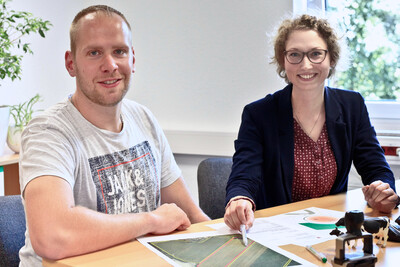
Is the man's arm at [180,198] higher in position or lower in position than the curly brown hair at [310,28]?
lower

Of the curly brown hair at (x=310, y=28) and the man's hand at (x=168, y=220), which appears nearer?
the man's hand at (x=168, y=220)

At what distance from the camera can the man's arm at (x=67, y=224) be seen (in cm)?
130

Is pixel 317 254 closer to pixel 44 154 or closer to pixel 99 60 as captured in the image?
pixel 44 154

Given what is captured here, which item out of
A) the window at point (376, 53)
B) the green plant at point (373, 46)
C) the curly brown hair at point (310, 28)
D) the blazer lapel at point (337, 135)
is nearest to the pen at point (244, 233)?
the blazer lapel at point (337, 135)

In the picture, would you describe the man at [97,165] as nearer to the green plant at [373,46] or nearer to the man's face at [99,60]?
the man's face at [99,60]

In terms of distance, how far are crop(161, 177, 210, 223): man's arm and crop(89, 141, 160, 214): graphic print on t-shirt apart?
11 cm

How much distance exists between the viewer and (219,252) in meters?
1.30

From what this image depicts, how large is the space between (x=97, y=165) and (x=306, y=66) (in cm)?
94

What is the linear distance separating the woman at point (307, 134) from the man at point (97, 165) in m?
0.35

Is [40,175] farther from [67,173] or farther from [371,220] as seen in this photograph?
[371,220]

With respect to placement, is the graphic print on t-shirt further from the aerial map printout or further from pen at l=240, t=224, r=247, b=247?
pen at l=240, t=224, r=247, b=247

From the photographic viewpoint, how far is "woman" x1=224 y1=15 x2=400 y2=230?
6.69ft

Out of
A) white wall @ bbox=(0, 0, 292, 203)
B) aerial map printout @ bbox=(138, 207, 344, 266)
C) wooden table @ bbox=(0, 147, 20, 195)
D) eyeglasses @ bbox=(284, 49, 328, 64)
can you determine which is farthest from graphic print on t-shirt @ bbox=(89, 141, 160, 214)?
white wall @ bbox=(0, 0, 292, 203)

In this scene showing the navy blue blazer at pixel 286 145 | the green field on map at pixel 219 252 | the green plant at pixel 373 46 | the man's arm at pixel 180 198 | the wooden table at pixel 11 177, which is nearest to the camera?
the green field on map at pixel 219 252
